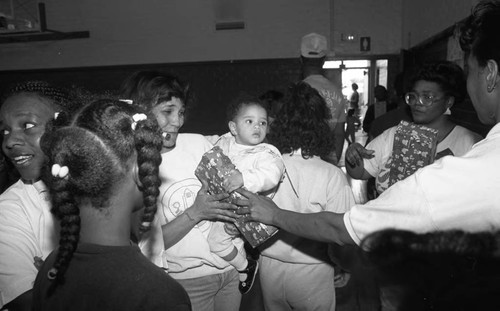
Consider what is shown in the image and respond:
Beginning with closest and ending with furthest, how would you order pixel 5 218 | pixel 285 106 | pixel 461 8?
pixel 5 218 < pixel 285 106 < pixel 461 8

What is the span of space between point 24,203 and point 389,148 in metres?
2.15

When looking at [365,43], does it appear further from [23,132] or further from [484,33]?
[23,132]

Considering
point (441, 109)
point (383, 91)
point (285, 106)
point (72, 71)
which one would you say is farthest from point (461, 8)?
point (72, 71)

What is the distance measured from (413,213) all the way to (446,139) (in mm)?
1388

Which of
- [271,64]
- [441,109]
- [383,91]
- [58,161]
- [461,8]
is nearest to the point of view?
[58,161]

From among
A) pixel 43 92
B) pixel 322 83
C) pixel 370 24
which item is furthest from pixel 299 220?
pixel 370 24

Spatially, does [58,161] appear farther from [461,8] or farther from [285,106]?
[461,8]

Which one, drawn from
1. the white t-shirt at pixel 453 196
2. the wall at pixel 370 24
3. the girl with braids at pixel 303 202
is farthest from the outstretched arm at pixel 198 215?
the wall at pixel 370 24

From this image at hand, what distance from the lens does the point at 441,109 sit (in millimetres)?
2553

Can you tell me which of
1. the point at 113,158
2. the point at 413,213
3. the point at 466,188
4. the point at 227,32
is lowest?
the point at 413,213

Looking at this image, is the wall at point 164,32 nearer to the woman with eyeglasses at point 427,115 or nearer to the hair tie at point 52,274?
the woman with eyeglasses at point 427,115

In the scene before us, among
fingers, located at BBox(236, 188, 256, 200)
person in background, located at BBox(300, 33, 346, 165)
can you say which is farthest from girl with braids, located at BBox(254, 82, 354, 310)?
person in background, located at BBox(300, 33, 346, 165)

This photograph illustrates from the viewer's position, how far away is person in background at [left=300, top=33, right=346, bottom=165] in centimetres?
395

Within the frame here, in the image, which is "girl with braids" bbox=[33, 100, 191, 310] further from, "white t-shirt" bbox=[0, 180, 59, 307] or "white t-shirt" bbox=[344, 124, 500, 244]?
"white t-shirt" bbox=[344, 124, 500, 244]
